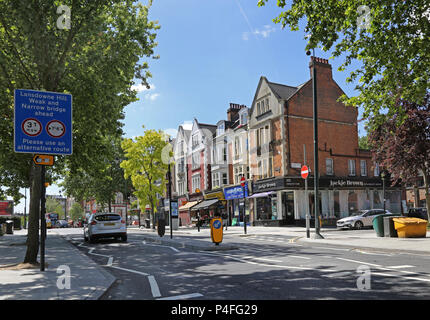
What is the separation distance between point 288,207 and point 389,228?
686 inches

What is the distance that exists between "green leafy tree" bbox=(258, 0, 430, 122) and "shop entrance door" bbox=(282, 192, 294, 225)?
21.8 meters

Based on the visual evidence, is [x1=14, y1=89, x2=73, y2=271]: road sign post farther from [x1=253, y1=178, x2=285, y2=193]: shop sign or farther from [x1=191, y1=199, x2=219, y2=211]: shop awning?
[x1=191, y1=199, x2=219, y2=211]: shop awning

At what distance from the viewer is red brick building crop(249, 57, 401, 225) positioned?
34500mm

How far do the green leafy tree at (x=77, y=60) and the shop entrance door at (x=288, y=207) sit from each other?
21585 mm

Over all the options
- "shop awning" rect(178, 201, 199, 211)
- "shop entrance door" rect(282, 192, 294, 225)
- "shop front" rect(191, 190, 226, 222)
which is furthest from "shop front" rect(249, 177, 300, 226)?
"shop awning" rect(178, 201, 199, 211)

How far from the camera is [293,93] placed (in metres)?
36.4

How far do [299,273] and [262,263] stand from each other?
208cm

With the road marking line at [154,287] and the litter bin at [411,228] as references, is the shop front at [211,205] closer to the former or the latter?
the litter bin at [411,228]

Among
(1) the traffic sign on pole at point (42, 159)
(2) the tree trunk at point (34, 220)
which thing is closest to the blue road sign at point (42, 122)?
(1) the traffic sign on pole at point (42, 159)

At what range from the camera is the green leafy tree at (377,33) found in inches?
447

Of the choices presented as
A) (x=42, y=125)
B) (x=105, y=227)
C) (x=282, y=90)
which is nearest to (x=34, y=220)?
(x=42, y=125)

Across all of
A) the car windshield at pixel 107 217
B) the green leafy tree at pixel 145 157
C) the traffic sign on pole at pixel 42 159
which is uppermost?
the green leafy tree at pixel 145 157
